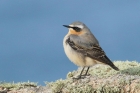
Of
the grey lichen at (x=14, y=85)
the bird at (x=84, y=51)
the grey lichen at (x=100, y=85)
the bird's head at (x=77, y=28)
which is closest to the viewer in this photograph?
the grey lichen at (x=100, y=85)

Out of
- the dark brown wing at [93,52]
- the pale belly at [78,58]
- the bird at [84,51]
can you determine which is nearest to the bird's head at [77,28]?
the bird at [84,51]

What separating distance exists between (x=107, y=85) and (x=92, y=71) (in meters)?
3.37

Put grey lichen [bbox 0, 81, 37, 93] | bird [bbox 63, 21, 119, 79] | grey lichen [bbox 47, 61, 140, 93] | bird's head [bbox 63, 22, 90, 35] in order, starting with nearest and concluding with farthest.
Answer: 1. grey lichen [bbox 47, 61, 140, 93]
2. grey lichen [bbox 0, 81, 37, 93]
3. bird [bbox 63, 21, 119, 79]
4. bird's head [bbox 63, 22, 90, 35]

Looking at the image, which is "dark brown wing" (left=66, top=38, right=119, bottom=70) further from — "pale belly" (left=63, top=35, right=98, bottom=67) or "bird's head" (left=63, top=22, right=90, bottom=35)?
"bird's head" (left=63, top=22, right=90, bottom=35)

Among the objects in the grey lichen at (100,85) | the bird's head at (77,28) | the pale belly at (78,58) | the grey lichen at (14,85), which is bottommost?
the grey lichen at (100,85)

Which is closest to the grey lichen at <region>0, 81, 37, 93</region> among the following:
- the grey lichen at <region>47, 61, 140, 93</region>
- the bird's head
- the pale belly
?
the grey lichen at <region>47, 61, 140, 93</region>

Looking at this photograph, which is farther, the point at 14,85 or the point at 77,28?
the point at 77,28

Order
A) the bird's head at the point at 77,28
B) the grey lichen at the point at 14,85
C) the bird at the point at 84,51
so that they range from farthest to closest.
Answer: the bird's head at the point at 77,28 → the bird at the point at 84,51 → the grey lichen at the point at 14,85

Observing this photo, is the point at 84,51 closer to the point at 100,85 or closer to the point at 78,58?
the point at 78,58

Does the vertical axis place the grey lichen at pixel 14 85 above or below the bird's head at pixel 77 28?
below

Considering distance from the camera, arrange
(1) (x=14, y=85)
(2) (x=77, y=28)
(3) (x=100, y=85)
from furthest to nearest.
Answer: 1. (2) (x=77, y=28)
2. (1) (x=14, y=85)
3. (3) (x=100, y=85)

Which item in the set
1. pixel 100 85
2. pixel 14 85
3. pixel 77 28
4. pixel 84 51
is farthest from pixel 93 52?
pixel 14 85

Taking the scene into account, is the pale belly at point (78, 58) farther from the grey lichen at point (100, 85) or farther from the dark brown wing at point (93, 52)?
the grey lichen at point (100, 85)

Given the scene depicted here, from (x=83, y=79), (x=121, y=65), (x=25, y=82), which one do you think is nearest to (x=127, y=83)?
(x=83, y=79)
